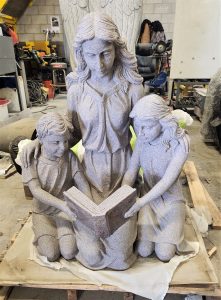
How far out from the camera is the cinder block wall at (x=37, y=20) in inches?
320

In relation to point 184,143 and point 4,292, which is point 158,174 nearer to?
point 184,143

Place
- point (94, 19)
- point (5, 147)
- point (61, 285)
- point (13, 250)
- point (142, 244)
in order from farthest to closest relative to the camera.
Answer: point (5, 147)
point (13, 250)
point (142, 244)
point (61, 285)
point (94, 19)

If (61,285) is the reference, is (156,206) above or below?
above

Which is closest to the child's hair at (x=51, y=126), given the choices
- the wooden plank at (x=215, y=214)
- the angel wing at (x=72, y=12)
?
the angel wing at (x=72, y=12)

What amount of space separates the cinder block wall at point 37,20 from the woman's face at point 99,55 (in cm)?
787

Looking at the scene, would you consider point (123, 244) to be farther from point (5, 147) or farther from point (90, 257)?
point (5, 147)

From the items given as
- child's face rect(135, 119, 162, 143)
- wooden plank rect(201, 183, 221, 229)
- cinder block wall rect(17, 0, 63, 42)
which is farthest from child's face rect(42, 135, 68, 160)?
cinder block wall rect(17, 0, 63, 42)

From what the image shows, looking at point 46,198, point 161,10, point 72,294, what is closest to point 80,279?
point 72,294

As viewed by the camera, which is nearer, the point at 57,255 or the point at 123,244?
the point at 123,244

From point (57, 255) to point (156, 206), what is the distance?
655mm

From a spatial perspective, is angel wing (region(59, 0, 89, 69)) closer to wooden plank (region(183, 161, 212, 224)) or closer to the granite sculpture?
the granite sculpture

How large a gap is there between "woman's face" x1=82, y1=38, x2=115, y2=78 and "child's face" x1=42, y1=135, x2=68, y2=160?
1.32 feet

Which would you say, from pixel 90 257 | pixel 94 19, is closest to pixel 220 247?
pixel 90 257

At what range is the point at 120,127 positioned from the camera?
1549mm
